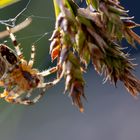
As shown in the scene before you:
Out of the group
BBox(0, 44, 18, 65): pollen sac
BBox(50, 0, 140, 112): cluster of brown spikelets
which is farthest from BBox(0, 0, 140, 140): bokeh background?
BBox(50, 0, 140, 112): cluster of brown spikelets

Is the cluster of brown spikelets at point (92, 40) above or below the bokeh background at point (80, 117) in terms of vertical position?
above

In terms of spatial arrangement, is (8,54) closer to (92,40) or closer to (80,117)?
(92,40)

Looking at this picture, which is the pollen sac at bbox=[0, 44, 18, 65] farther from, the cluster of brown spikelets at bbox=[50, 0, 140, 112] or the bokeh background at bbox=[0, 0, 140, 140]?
the bokeh background at bbox=[0, 0, 140, 140]

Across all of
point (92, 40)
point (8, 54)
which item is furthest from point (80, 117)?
point (92, 40)

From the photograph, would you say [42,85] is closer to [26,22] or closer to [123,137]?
[26,22]

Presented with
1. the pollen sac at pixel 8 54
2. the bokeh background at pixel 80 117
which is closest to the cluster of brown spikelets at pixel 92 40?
the pollen sac at pixel 8 54

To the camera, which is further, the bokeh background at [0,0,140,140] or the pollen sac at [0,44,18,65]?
the bokeh background at [0,0,140,140]

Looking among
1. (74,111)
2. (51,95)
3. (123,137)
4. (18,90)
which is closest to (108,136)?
(123,137)

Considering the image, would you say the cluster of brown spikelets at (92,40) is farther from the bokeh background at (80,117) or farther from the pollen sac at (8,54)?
the bokeh background at (80,117)
